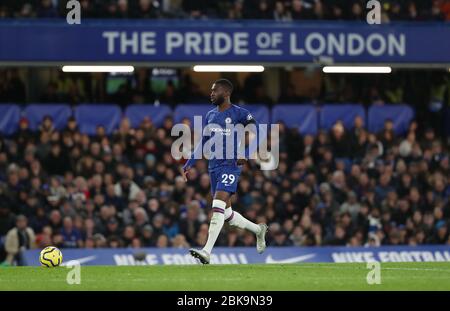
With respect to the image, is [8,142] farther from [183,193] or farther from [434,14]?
[434,14]

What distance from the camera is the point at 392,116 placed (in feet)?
92.1

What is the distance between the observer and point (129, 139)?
26.2 m

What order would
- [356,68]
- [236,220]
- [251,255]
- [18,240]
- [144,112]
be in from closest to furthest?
1. [236,220]
2. [18,240]
3. [251,255]
4. [356,68]
5. [144,112]

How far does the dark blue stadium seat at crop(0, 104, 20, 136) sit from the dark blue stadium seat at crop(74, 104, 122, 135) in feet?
4.09

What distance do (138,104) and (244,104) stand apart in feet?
7.50

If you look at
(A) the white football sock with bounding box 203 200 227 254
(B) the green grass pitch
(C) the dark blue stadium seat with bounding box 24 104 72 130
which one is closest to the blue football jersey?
(A) the white football sock with bounding box 203 200 227 254

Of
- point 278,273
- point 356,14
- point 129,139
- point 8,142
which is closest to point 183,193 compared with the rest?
point 129,139

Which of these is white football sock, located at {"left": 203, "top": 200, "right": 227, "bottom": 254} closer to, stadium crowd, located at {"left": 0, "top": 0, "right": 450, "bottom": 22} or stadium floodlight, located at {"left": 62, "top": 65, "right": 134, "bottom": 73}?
stadium floodlight, located at {"left": 62, "top": 65, "right": 134, "bottom": 73}

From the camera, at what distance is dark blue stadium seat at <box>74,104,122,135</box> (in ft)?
87.8

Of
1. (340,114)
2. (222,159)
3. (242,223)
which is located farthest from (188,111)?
(222,159)

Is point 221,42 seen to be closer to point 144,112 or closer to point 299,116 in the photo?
point 144,112

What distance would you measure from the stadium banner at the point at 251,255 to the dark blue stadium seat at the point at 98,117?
4.31 metres

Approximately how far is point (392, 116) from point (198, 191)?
5.27m

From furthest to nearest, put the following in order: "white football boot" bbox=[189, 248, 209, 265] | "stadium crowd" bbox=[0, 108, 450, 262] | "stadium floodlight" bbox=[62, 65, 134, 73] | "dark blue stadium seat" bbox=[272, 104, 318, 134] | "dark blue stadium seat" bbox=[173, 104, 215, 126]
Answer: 1. "dark blue stadium seat" bbox=[272, 104, 318, 134]
2. "dark blue stadium seat" bbox=[173, 104, 215, 126]
3. "stadium floodlight" bbox=[62, 65, 134, 73]
4. "stadium crowd" bbox=[0, 108, 450, 262]
5. "white football boot" bbox=[189, 248, 209, 265]
